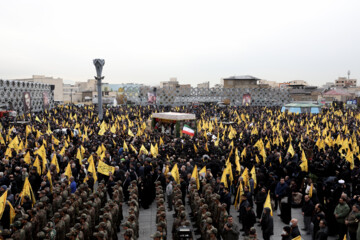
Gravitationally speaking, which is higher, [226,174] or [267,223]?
[226,174]

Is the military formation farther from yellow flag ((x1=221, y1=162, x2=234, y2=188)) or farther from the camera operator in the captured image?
yellow flag ((x1=221, y1=162, x2=234, y2=188))

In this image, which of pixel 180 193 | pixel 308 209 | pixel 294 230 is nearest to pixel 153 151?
pixel 180 193

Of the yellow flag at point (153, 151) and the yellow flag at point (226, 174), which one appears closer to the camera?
the yellow flag at point (226, 174)

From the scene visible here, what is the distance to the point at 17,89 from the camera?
157 ft

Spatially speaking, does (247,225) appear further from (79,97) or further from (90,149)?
(79,97)

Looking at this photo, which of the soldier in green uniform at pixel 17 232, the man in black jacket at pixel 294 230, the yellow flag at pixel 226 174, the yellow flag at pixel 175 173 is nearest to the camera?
the man in black jacket at pixel 294 230

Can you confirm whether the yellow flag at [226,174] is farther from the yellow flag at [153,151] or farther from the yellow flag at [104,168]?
the yellow flag at [153,151]

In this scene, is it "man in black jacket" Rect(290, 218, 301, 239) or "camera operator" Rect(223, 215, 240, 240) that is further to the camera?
"camera operator" Rect(223, 215, 240, 240)

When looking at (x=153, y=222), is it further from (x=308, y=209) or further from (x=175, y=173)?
(x=308, y=209)

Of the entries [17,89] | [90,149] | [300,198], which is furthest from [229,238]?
[17,89]

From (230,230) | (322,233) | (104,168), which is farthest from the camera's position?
(104,168)

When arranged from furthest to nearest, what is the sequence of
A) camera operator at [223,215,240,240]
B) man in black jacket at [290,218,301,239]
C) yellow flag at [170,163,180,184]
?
yellow flag at [170,163,180,184] < camera operator at [223,215,240,240] < man in black jacket at [290,218,301,239]

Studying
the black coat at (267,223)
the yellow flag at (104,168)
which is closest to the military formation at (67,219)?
the yellow flag at (104,168)

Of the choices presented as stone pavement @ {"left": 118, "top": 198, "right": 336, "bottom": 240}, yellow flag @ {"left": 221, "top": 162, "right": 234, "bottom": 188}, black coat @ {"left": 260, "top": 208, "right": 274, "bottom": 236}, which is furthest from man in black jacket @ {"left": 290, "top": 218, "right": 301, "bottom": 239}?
yellow flag @ {"left": 221, "top": 162, "right": 234, "bottom": 188}
